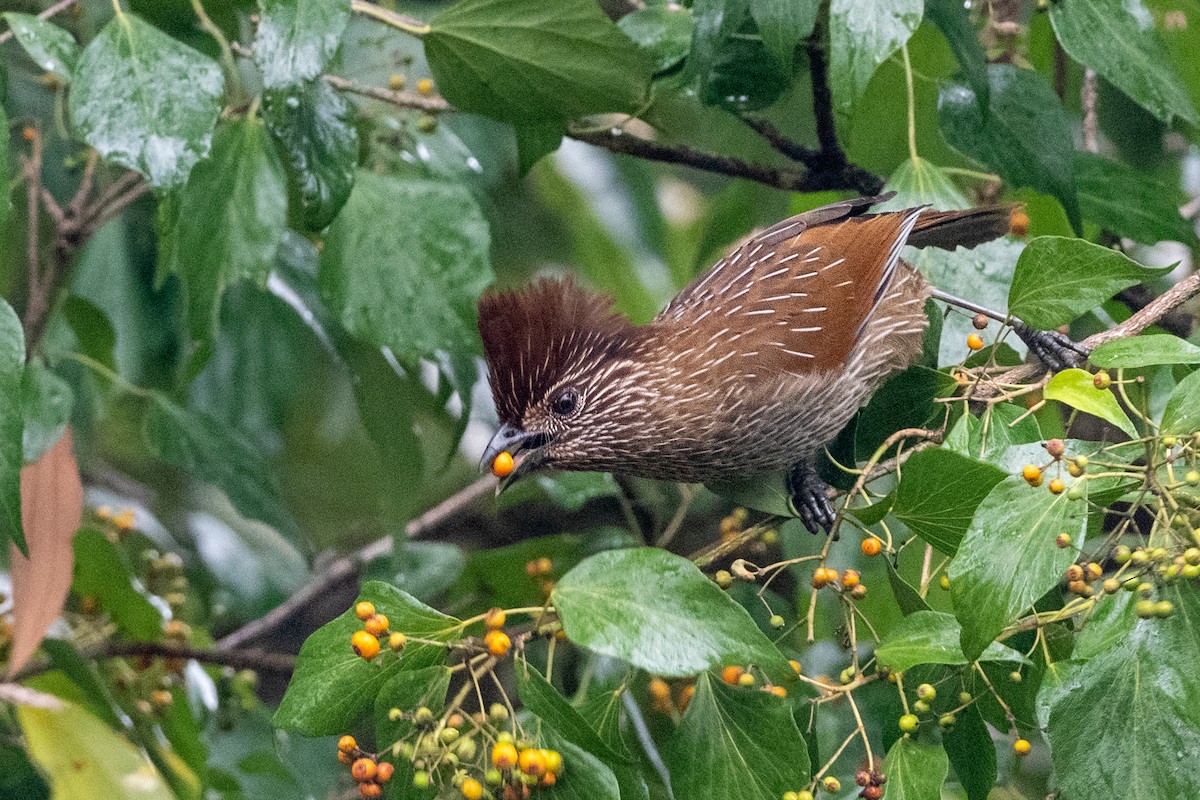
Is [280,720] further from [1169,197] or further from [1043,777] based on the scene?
[1043,777]

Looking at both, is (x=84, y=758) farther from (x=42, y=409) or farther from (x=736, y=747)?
(x=736, y=747)

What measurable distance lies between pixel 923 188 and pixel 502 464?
1.09m

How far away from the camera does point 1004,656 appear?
191 cm

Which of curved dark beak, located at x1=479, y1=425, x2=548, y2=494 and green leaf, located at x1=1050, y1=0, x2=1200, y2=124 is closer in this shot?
green leaf, located at x1=1050, y1=0, x2=1200, y2=124

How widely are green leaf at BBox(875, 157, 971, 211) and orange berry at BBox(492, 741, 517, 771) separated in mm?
1522

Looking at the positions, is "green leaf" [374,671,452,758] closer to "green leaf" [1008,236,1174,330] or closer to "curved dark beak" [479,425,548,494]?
"curved dark beak" [479,425,548,494]

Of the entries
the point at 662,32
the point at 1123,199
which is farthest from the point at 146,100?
the point at 1123,199

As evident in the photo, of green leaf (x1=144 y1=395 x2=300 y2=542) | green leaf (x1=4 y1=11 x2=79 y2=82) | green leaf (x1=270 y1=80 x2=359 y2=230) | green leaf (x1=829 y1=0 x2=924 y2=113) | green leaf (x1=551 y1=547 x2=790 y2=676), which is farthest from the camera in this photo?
green leaf (x1=144 y1=395 x2=300 y2=542)

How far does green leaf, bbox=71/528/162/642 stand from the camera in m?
3.28

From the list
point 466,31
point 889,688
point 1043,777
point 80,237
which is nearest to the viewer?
point 889,688

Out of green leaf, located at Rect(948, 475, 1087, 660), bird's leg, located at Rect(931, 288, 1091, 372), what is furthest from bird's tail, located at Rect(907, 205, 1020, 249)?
green leaf, located at Rect(948, 475, 1087, 660)

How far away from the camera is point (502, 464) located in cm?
285

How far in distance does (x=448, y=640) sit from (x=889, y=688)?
97cm

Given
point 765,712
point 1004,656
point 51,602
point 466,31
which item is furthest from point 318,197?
point 1004,656
